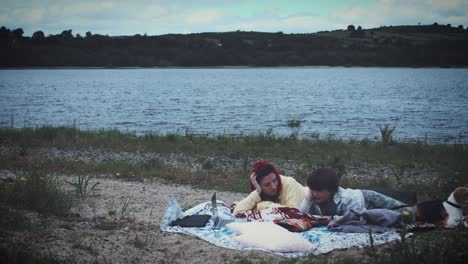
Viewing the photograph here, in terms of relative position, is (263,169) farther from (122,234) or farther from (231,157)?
(231,157)

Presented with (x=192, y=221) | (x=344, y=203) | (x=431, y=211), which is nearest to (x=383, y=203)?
(x=344, y=203)

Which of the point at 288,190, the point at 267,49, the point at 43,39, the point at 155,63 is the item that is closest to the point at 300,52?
the point at 267,49

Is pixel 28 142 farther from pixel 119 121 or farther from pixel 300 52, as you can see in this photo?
pixel 300 52

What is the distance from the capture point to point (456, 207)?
7922mm

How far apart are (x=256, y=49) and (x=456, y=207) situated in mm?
112512

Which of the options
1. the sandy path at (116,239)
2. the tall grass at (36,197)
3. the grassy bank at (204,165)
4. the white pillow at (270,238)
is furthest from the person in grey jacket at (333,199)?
the tall grass at (36,197)

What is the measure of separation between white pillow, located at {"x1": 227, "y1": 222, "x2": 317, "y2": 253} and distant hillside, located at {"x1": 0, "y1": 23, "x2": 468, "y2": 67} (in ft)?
296

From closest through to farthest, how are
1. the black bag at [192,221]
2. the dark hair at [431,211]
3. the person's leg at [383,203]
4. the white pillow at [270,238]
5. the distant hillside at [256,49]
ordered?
the white pillow at [270,238] < the dark hair at [431,211] < the person's leg at [383,203] < the black bag at [192,221] < the distant hillside at [256,49]

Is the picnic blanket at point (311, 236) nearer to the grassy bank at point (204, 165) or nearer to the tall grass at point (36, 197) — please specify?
the grassy bank at point (204, 165)

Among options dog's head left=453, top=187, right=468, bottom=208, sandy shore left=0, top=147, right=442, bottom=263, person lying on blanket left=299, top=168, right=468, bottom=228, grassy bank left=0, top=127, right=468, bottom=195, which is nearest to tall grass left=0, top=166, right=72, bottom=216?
sandy shore left=0, top=147, right=442, bottom=263

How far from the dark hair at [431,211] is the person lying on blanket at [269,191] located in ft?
6.37

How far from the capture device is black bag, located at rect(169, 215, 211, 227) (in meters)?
8.53

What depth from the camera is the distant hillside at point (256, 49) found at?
9875 cm

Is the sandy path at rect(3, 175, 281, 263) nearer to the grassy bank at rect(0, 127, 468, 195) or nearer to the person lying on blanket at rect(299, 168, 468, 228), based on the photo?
the person lying on blanket at rect(299, 168, 468, 228)
